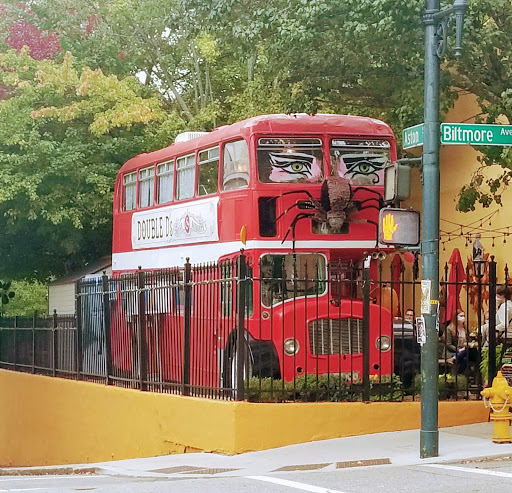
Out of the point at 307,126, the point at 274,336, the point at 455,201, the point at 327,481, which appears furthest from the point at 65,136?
the point at 327,481

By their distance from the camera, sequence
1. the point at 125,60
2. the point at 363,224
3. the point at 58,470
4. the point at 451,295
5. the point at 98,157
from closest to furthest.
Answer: the point at 58,470, the point at 363,224, the point at 451,295, the point at 98,157, the point at 125,60

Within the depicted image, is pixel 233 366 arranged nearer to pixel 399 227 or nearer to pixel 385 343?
pixel 385 343

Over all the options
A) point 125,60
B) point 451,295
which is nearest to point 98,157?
point 125,60

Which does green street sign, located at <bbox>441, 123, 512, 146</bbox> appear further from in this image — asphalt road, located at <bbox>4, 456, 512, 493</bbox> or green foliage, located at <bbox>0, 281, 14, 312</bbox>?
green foliage, located at <bbox>0, 281, 14, 312</bbox>

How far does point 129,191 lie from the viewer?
25.7 m

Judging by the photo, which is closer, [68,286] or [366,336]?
[366,336]

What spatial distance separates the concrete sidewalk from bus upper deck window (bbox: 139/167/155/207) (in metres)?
9.60

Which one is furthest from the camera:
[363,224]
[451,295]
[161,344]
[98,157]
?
[98,157]

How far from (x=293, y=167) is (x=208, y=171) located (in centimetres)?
223

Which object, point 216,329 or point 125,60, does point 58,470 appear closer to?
point 216,329

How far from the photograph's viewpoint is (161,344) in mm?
17406

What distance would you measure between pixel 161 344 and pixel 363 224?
4162 mm

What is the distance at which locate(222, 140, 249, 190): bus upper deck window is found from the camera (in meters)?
19.4

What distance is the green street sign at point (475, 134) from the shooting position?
13.5 meters
